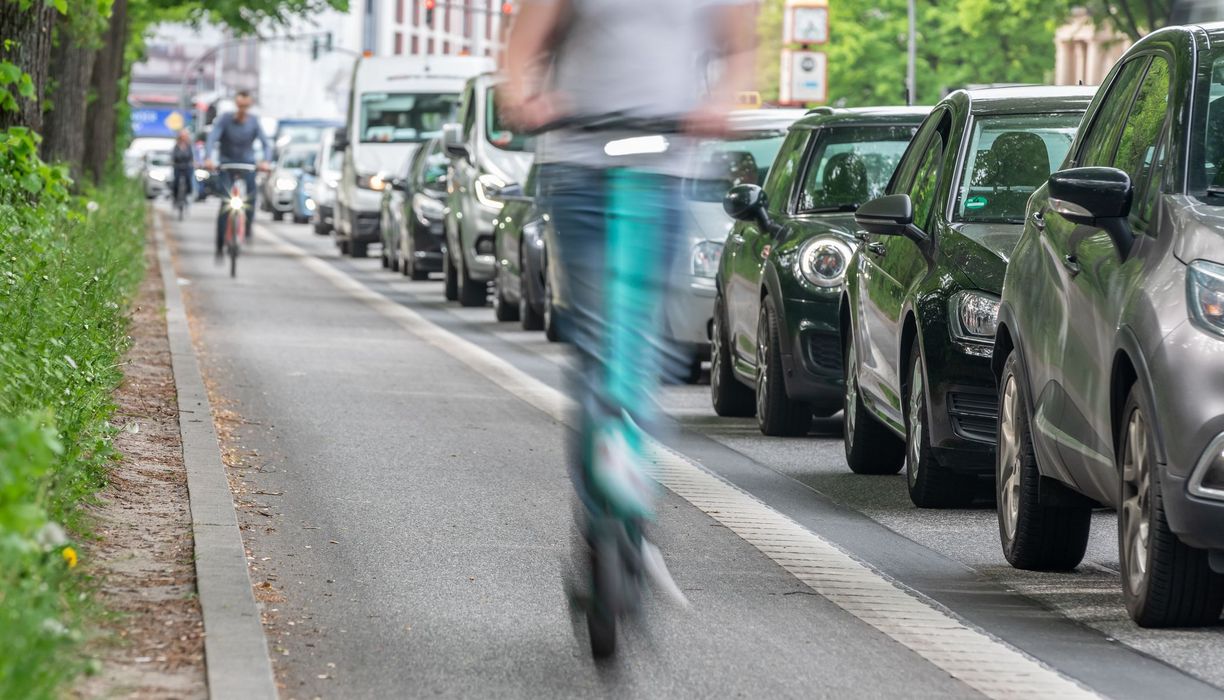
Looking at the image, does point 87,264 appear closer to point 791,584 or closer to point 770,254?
A: point 770,254

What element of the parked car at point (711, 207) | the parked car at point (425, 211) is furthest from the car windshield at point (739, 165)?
the parked car at point (425, 211)

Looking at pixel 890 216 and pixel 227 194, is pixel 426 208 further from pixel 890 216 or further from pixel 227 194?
pixel 890 216

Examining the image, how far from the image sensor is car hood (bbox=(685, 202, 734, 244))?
14.7 m

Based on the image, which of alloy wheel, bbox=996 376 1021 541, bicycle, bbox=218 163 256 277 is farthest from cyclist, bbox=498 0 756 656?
bicycle, bbox=218 163 256 277

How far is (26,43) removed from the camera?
1447cm

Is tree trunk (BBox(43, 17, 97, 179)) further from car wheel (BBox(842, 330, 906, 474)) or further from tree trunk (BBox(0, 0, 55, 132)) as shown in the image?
car wheel (BBox(842, 330, 906, 474))

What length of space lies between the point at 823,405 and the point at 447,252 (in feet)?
46.0

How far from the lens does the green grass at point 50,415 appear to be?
14.3 ft

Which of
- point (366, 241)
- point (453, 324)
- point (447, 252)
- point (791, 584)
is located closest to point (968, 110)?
point (791, 584)

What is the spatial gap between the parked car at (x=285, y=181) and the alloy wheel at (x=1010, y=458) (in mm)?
50390

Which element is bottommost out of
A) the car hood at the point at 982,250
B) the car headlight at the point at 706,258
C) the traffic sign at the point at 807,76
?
the car headlight at the point at 706,258

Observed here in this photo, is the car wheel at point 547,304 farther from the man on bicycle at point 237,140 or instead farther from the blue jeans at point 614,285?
the blue jeans at point 614,285

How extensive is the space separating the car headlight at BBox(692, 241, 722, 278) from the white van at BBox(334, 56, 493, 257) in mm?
21816

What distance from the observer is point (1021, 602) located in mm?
7086
